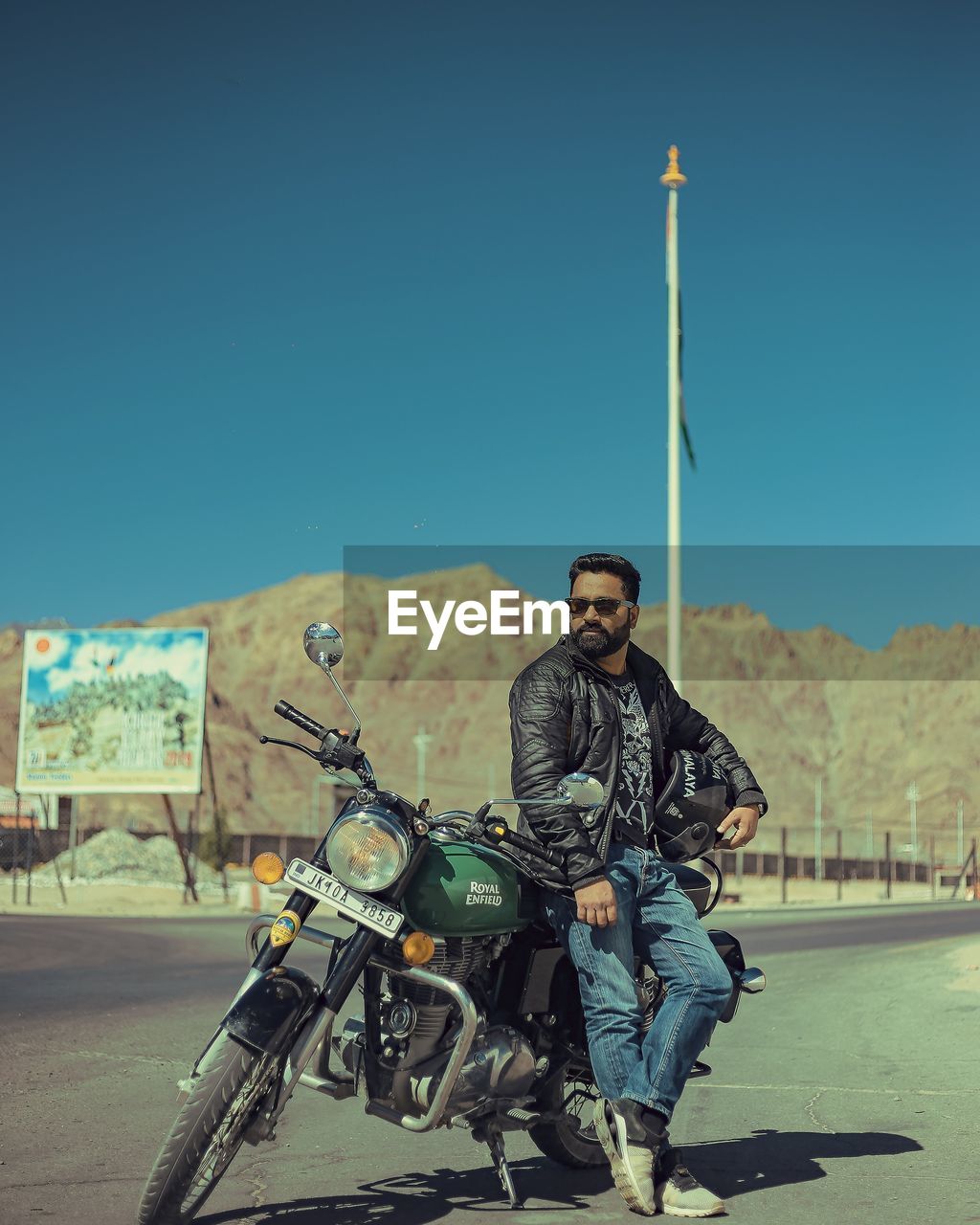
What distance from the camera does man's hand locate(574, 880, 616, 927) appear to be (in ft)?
14.8

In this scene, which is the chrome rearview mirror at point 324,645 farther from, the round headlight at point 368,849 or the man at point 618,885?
the man at point 618,885

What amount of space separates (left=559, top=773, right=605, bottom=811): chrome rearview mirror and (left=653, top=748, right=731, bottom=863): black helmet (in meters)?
0.72

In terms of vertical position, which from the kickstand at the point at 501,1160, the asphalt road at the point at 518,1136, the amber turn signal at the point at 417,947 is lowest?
the asphalt road at the point at 518,1136

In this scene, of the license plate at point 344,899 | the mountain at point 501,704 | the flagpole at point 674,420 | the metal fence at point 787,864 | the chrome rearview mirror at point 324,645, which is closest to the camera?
the license plate at point 344,899

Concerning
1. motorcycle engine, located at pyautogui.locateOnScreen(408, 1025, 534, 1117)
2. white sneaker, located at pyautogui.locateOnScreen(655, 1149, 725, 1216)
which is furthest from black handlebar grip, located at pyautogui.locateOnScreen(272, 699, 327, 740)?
white sneaker, located at pyautogui.locateOnScreen(655, 1149, 725, 1216)

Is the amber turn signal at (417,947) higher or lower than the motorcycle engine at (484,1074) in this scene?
higher

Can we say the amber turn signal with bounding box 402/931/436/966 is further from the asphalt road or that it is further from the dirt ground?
the dirt ground

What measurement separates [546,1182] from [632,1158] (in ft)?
1.98

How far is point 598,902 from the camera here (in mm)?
4500

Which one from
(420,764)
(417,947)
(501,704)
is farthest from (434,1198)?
(501,704)

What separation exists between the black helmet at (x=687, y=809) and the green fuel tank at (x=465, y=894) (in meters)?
0.61

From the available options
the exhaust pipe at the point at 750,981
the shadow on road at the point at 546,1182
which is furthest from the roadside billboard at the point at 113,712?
the exhaust pipe at the point at 750,981

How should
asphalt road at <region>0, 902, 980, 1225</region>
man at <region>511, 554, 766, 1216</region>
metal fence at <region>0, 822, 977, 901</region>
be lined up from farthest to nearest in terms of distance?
metal fence at <region>0, 822, 977, 901</region> → asphalt road at <region>0, 902, 980, 1225</region> → man at <region>511, 554, 766, 1216</region>

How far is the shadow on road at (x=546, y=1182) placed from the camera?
15.0 feet
